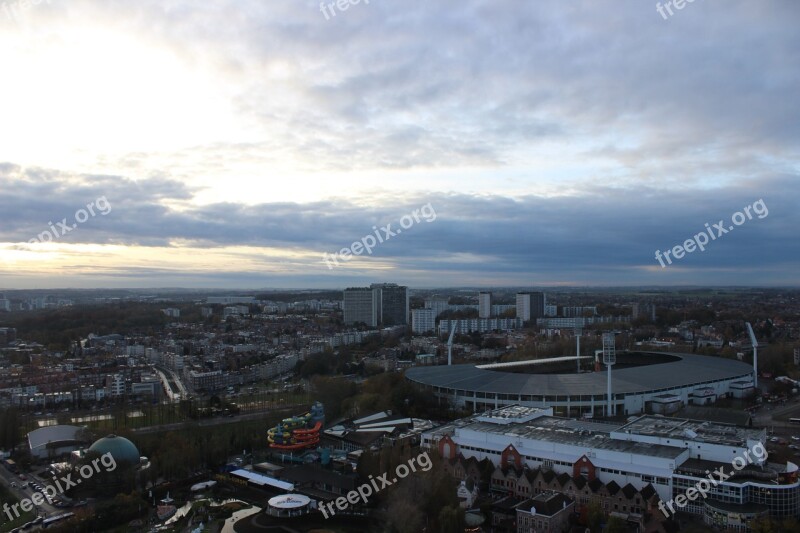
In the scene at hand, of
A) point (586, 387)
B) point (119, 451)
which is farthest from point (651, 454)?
point (119, 451)

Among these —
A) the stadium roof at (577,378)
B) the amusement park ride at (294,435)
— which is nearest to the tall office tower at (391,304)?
the stadium roof at (577,378)

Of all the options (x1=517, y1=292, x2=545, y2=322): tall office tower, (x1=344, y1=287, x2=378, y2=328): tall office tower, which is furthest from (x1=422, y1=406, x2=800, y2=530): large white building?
(x1=517, y1=292, x2=545, y2=322): tall office tower

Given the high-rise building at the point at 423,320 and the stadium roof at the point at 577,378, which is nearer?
the stadium roof at the point at 577,378

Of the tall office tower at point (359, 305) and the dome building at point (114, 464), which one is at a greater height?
the tall office tower at point (359, 305)

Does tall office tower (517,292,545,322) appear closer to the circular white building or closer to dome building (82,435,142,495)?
dome building (82,435,142,495)

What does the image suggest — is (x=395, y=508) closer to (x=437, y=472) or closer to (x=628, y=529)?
(x=437, y=472)

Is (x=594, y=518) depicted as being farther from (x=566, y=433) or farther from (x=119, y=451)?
(x=119, y=451)

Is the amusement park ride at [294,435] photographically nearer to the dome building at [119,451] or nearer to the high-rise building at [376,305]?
the dome building at [119,451]

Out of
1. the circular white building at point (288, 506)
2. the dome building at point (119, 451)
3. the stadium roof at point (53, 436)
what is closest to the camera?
the circular white building at point (288, 506)
